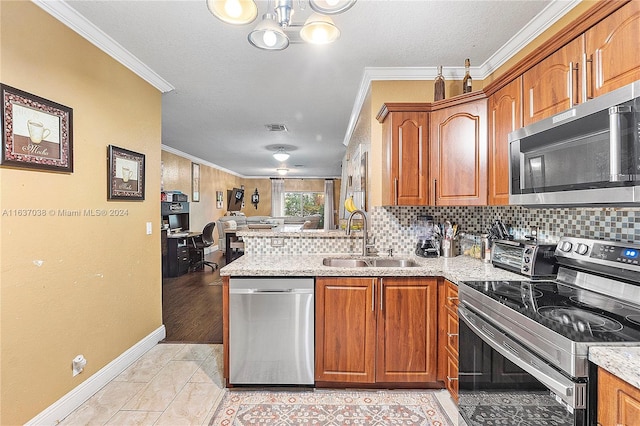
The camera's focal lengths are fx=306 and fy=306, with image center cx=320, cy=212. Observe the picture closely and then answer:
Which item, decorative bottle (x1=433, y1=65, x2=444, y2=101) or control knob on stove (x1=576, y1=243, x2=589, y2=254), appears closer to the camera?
control knob on stove (x1=576, y1=243, x2=589, y2=254)

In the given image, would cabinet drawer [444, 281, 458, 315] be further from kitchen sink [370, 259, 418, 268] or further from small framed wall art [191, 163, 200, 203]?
small framed wall art [191, 163, 200, 203]

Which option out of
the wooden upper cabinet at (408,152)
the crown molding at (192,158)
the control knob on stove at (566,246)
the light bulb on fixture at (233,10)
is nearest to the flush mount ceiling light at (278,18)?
the light bulb on fixture at (233,10)

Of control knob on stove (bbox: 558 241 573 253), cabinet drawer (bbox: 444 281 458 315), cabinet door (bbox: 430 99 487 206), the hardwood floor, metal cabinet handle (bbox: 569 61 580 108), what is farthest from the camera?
the hardwood floor

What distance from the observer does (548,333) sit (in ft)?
3.71

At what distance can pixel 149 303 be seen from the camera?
9.43ft

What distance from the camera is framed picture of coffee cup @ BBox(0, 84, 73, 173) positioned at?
5.23 ft

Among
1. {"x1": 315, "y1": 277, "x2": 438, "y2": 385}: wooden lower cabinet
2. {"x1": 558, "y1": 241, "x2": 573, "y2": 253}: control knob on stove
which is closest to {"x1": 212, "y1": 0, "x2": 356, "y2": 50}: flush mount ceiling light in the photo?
{"x1": 315, "y1": 277, "x2": 438, "y2": 385}: wooden lower cabinet

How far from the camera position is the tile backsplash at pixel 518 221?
160 cm

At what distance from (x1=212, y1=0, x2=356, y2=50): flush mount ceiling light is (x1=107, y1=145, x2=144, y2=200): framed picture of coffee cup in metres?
1.57

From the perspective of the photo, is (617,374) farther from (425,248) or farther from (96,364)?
(96,364)

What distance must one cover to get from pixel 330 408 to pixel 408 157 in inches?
75.6

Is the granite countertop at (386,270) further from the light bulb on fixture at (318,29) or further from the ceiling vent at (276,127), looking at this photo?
the ceiling vent at (276,127)

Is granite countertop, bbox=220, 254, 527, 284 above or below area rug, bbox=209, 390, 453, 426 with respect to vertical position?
above

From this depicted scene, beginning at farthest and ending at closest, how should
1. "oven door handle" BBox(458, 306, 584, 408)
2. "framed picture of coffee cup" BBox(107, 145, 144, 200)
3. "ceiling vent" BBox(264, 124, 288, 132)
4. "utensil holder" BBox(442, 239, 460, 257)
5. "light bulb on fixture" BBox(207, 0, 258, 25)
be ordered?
"ceiling vent" BBox(264, 124, 288, 132)
"utensil holder" BBox(442, 239, 460, 257)
"framed picture of coffee cup" BBox(107, 145, 144, 200)
"light bulb on fixture" BBox(207, 0, 258, 25)
"oven door handle" BBox(458, 306, 584, 408)
